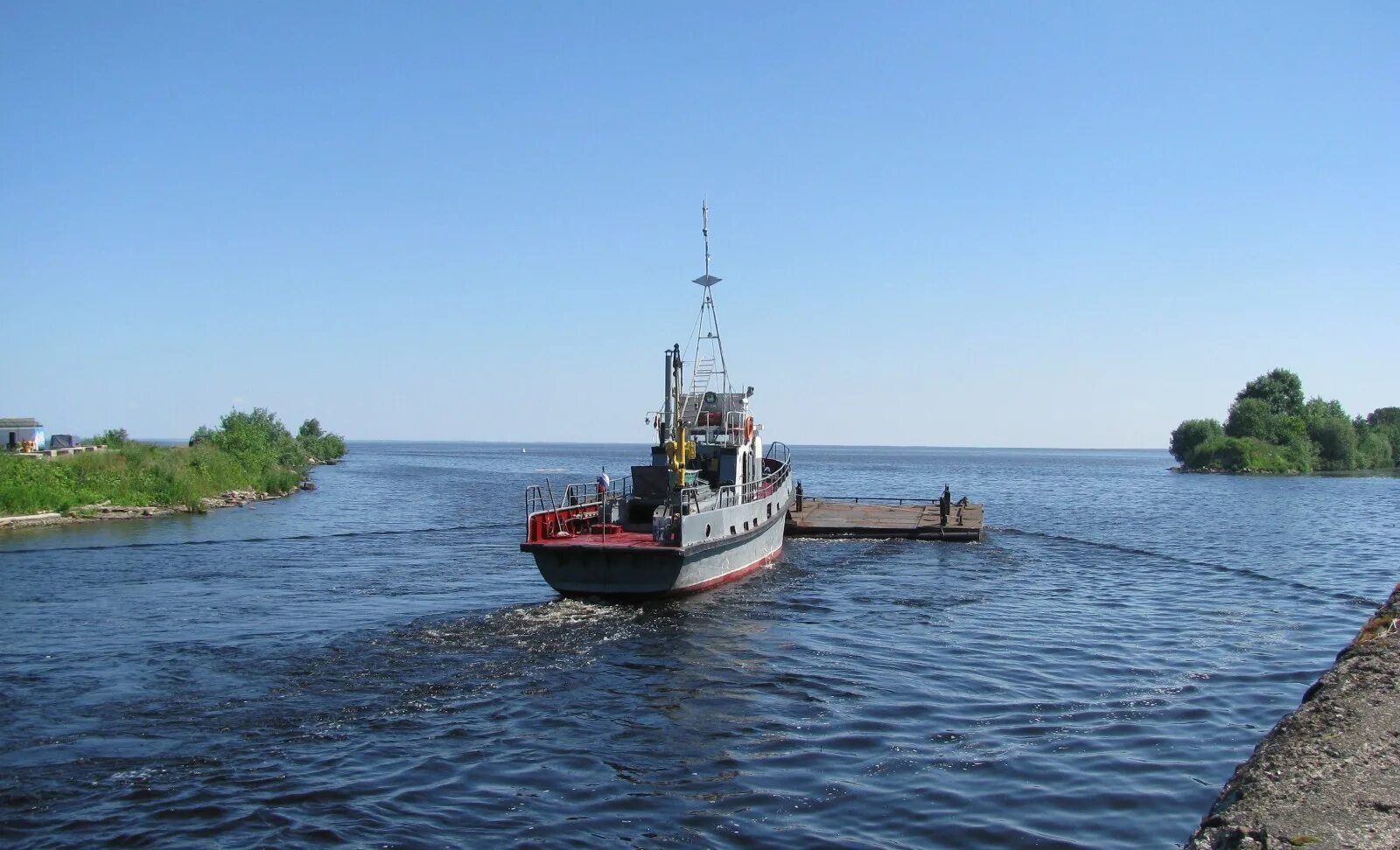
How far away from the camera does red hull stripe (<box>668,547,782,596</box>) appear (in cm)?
2503

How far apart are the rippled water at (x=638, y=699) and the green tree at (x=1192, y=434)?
101 meters

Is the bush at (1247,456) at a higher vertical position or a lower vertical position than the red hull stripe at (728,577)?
higher

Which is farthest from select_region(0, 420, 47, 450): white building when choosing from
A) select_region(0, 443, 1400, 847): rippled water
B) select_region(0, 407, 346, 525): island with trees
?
select_region(0, 443, 1400, 847): rippled water

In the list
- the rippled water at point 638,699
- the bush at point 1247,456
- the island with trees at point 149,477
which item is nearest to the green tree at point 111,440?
the island with trees at point 149,477

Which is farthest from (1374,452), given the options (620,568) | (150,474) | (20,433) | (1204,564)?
(20,433)

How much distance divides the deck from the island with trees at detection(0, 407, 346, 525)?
31224mm

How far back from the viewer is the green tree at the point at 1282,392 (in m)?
130

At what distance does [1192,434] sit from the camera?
128500 mm

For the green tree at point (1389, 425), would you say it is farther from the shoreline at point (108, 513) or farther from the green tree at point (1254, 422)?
the shoreline at point (108, 513)

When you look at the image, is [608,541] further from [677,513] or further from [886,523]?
[886,523]

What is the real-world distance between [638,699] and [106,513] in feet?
129

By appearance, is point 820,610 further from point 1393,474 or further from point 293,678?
point 1393,474

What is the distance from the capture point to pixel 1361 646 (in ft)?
42.3

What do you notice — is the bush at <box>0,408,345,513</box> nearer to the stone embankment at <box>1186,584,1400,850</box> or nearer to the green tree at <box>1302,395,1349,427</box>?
the stone embankment at <box>1186,584,1400,850</box>
